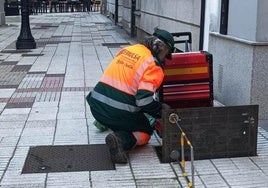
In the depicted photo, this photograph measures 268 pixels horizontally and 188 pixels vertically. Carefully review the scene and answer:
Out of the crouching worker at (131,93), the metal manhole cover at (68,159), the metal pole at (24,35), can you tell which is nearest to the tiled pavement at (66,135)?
the metal manhole cover at (68,159)

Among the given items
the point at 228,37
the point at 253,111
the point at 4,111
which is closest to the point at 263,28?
the point at 228,37

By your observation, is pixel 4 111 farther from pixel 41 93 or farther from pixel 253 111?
pixel 253 111

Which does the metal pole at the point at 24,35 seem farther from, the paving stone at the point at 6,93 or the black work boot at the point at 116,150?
the black work boot at the point at 116,150

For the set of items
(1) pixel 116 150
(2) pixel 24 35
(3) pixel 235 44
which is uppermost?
(3) pixel 235 44

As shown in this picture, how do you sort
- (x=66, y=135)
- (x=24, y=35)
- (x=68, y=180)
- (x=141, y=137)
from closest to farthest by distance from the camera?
1. (x=68, y=180)
2. (x=141, y=137)
3. (x=66, y=135)
4. (x=24, y=35)

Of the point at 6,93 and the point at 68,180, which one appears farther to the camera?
the point at 6,93

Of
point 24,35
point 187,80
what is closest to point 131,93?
point 187,80

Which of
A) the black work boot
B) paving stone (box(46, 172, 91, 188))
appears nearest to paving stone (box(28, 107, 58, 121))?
the black work boot

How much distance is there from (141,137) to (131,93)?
0.53 meters

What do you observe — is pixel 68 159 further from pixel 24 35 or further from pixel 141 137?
pixel 24 35

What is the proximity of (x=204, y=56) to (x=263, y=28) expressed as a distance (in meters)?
1.03

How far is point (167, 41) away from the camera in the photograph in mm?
5305

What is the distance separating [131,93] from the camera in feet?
17.4

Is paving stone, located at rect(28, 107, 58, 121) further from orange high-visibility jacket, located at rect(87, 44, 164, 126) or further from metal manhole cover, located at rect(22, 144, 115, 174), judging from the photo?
orange high-visibility jacket, located at rect(87, 44, 164, 126)
